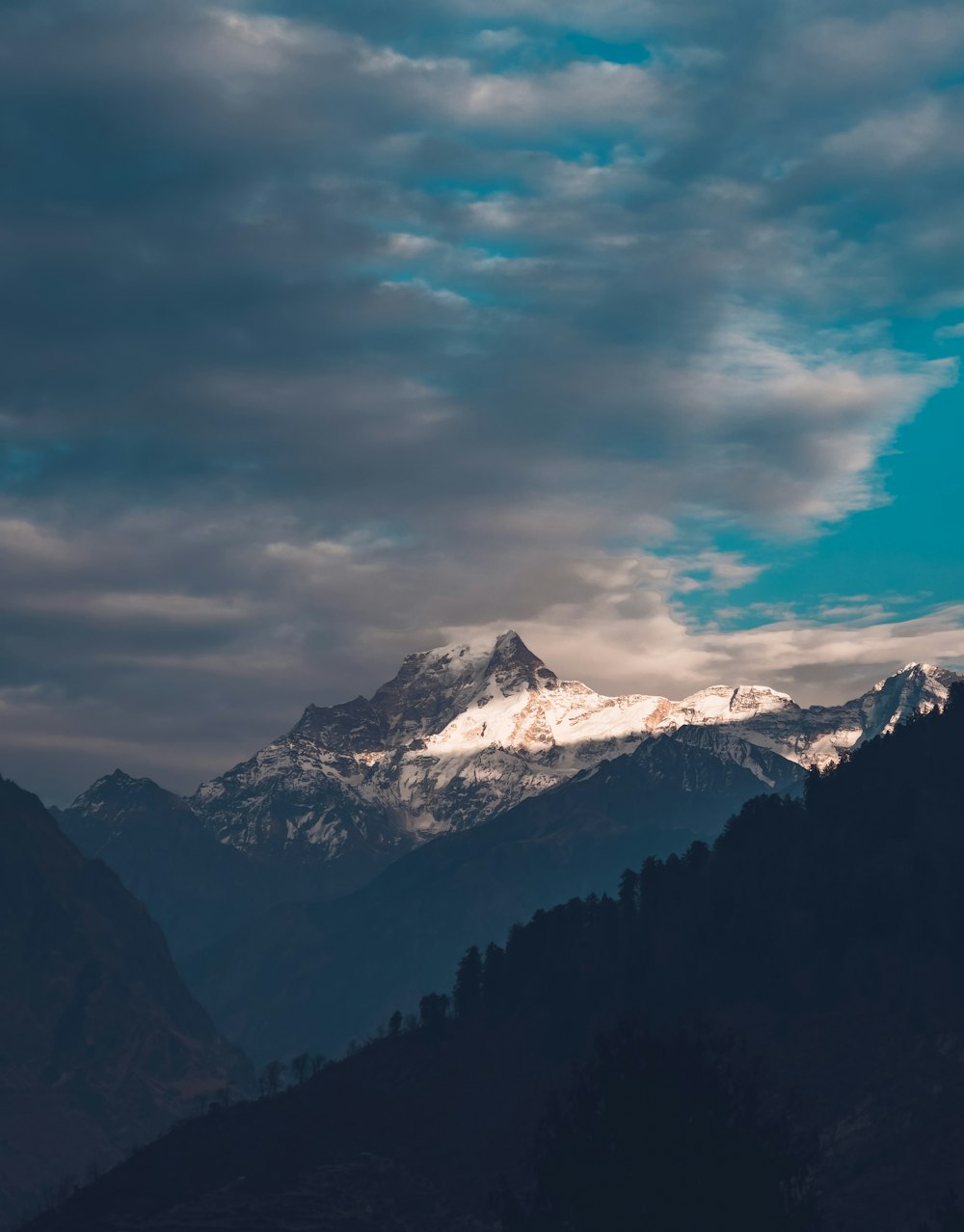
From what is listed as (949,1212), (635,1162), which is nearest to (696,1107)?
(635,1162)

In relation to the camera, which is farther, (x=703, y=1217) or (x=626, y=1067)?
(x=626, y=1067)

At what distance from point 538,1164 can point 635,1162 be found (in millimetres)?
11009

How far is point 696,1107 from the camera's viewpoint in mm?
138250

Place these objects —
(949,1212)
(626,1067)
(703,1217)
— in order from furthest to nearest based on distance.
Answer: (949,1212) → (626,1067) → (703,1217)

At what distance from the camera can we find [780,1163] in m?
136

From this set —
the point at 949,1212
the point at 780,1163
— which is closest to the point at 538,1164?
the point at 780,1163

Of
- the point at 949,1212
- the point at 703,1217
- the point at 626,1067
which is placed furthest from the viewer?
the point at 949,1212

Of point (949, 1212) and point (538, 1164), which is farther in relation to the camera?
point (949, 1212)

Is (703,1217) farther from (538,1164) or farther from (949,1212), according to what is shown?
(949,1212)

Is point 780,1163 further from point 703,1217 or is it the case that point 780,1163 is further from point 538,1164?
point 538,1164

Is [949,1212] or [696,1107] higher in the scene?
[696,1107]

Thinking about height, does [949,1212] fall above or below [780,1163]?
below

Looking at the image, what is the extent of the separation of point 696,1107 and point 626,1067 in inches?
290

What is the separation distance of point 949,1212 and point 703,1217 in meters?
35.7
